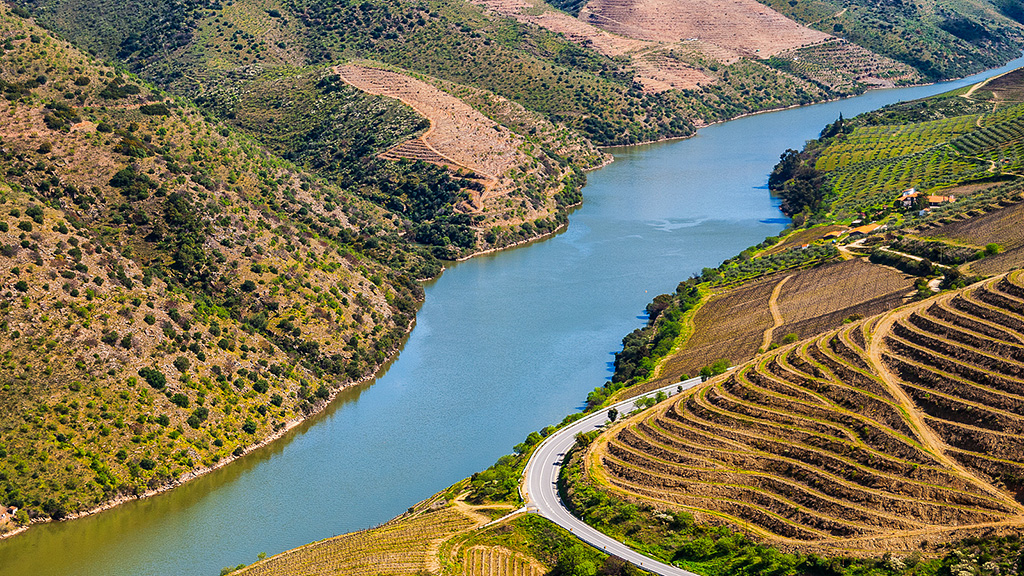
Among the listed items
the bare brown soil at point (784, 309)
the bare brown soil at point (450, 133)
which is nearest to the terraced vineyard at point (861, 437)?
the bare brown soil at point (784, 309)

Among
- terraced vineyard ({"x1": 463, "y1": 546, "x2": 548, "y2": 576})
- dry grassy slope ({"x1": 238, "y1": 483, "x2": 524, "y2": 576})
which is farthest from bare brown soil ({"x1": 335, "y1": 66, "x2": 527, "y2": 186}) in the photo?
terraced vineyard ({"x1": 463, "y1": 546, "x2": 548, "y2": 576})

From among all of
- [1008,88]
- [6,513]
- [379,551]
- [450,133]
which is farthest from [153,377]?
[1008,88]

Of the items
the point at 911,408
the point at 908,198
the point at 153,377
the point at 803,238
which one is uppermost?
the point at 911,408

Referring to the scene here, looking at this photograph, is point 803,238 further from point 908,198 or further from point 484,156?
point 484,156

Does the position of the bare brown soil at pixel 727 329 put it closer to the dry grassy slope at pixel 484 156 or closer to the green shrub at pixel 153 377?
the green shrub at pixel 153 377

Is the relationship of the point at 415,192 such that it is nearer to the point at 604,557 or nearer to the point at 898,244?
the point at 898,244

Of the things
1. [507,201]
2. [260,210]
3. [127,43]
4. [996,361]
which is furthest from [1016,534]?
[127,43]
